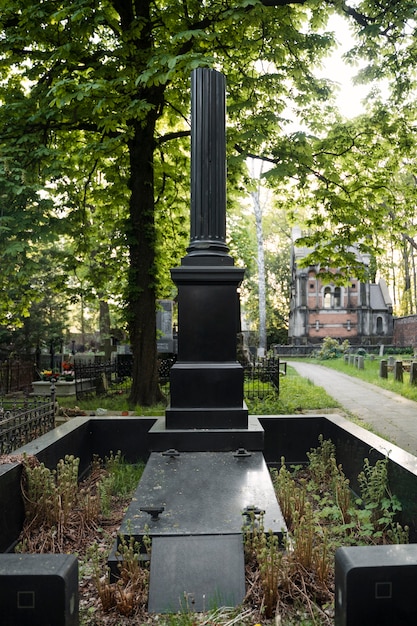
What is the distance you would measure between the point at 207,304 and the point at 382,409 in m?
8.03

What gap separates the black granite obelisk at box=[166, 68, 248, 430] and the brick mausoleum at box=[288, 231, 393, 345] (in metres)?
43.6

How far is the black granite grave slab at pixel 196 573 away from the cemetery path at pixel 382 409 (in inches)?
193

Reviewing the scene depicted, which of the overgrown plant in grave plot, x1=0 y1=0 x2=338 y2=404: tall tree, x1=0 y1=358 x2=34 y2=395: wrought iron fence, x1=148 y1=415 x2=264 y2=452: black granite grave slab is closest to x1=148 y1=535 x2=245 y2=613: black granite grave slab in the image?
the overgrown plant in grave plot

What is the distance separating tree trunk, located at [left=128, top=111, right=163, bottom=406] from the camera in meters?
11.7

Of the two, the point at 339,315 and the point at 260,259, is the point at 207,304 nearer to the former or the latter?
Result: the point at 260,259

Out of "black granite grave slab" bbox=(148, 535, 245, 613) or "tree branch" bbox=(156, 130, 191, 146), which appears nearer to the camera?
"black granite grave slab" bbox=(148, 535, 245, 613)

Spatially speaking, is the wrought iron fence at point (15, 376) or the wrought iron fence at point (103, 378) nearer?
the wrought iron fence at point (103, 378)

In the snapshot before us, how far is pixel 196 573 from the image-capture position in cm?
347

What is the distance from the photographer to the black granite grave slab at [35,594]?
2496 mm

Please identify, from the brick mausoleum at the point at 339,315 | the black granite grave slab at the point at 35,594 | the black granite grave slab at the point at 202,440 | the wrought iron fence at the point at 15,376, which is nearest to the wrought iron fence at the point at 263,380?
the black granite grave slab at the point at 202,440

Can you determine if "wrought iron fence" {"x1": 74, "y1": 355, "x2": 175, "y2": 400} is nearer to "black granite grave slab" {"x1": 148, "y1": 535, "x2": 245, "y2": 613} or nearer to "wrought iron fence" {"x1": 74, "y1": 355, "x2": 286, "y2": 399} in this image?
"wrought iron fence" {"x1": 74, "y1": 355, "x2": 286, "y2": 399}

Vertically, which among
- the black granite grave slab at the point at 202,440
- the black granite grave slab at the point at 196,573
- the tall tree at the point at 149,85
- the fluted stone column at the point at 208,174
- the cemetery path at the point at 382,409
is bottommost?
the cemetery path at the point at 382,409

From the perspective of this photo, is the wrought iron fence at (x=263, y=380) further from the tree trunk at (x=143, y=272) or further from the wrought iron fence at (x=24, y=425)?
the wrought iron fence at (x=24, y=425)

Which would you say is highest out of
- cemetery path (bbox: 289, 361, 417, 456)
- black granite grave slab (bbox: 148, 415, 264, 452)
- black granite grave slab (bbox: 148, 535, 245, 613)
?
black granite grave slab (bbox: 148, 415, 264, 452)
